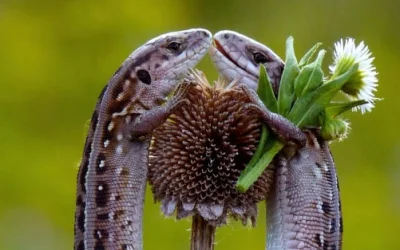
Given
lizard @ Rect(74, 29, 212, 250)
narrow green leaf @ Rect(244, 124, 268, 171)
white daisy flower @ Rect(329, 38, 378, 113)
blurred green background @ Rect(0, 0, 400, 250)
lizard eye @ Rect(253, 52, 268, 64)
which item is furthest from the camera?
blurred green background @ Rect(0, 0, 400, 250)

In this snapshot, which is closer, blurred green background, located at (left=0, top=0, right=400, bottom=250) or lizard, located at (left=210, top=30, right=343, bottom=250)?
→ lizard, located at (left=210, top=30, right=343, bottom=250)

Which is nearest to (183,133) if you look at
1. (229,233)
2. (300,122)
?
(300,122)

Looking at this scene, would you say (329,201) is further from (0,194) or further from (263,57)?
(0,194)

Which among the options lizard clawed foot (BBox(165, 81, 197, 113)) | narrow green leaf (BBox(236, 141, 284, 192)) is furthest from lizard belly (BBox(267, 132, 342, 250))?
lizard clawed foot (BBox(165, 81, 197, 113))

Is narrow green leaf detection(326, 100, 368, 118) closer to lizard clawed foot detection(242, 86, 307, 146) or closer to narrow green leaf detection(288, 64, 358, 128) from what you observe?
narrow green leaf detection(288, 64, 358, 128)

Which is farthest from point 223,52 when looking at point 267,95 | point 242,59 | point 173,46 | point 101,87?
point 101,87
